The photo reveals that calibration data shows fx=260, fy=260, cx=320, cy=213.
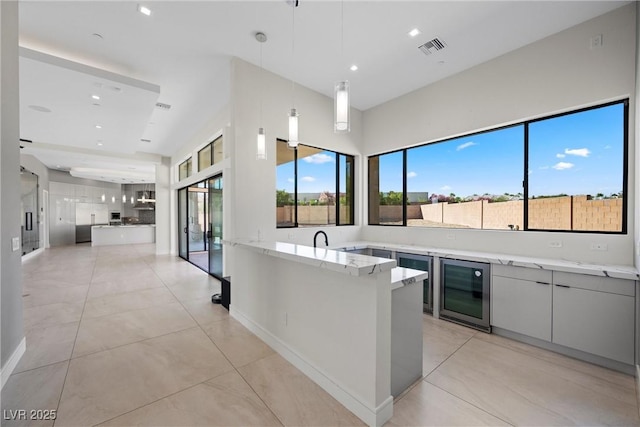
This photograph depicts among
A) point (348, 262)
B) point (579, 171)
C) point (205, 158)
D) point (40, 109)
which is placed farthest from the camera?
point (205, 158)

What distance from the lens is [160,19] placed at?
2.88 metres

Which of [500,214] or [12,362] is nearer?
[12,362]

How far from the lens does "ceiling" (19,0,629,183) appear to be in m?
2.74

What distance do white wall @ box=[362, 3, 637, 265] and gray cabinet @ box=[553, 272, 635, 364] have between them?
534mm

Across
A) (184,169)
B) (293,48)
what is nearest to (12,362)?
(293,48)

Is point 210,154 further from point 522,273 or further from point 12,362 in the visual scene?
point 522,273

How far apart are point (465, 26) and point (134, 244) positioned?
13500 millimetres

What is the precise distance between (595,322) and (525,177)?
179 cm

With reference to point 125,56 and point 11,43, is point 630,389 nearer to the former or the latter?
point 11,43

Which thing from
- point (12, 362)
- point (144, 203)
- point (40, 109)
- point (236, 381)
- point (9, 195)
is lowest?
point (236, 381)

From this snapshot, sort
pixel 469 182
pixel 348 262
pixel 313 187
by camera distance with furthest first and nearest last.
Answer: pixel 313 187
pixel 469 182
pixel 348 262

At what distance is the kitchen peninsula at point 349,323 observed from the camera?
1779mm

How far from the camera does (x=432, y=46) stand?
11.0 ft

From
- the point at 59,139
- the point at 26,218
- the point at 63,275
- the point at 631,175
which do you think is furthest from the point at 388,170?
the point at 26,218
